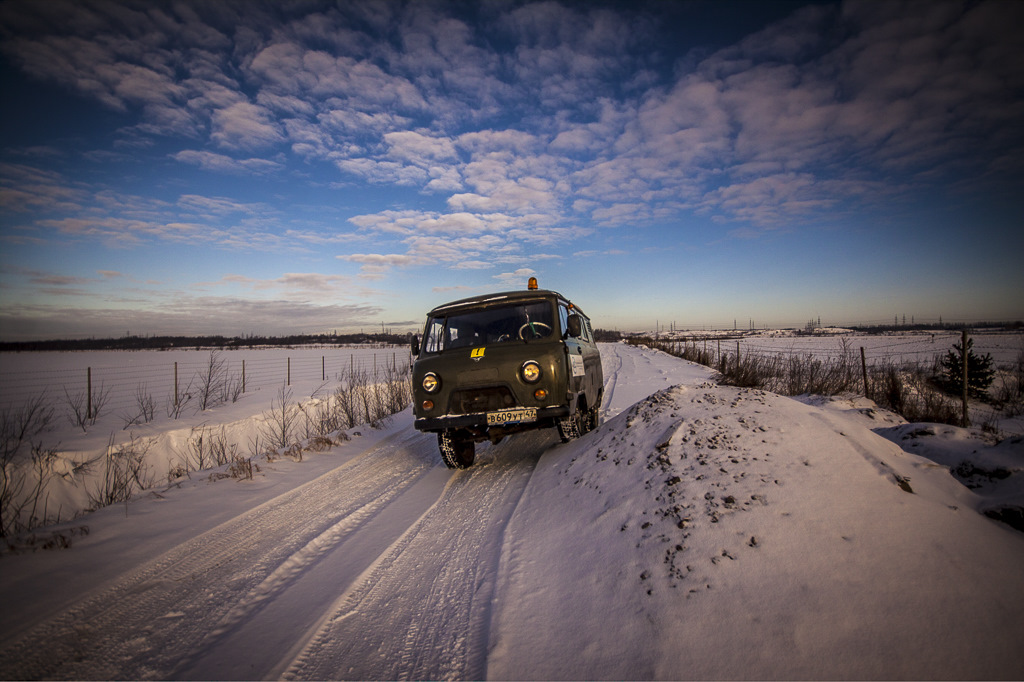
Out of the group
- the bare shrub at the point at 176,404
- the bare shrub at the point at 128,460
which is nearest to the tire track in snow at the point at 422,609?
the bare shrub at the point at 128,460

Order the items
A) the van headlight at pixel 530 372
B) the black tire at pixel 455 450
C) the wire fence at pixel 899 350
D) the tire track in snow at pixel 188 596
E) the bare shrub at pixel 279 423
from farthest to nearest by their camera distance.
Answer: the wire fence at pixel 899 350, the bare shrub at pixel 279 423, the black tire at pixel 455 450, the van headlight at pixel 530 372, the tire track in snow at pixel 188 596

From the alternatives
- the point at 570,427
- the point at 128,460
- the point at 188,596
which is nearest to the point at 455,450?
the point at 570,427

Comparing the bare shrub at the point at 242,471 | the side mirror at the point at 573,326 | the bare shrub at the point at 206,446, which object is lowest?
the bare shrub at the point at 206,446

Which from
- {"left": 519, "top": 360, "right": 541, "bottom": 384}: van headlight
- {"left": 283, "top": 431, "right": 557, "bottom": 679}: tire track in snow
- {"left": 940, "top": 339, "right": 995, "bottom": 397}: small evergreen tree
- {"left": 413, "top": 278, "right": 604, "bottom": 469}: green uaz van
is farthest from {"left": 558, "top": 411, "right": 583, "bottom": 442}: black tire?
{"left": 940, "top": 339, "right": 995, "bottom": 397}: small evergreen tree

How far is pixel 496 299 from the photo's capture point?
5789 millimetres

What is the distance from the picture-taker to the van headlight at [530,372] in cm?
485

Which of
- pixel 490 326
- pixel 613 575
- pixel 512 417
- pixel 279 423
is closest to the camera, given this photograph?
pixel 613 575

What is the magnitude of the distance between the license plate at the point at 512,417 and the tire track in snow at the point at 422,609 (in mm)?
959

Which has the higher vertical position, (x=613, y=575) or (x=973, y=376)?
(x=973, y=376)

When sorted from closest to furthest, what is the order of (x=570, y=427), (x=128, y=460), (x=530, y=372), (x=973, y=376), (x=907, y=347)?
(x=530, y=372) < (x=570, y=427) < (x=128, y=460) < (x=973, y=376) < (x=907, y=347)

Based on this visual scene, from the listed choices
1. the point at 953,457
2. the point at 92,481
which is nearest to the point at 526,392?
the point at 953,457

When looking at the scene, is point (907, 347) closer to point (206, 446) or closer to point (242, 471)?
point (242, 471)

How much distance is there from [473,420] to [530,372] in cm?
88

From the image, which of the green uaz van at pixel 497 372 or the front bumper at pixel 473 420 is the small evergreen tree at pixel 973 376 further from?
the front bumper at pixel 473 420
